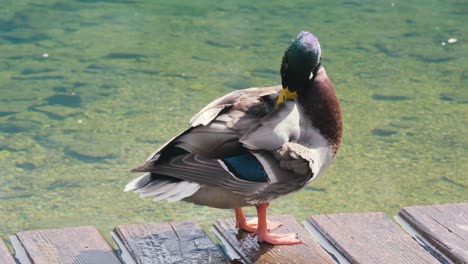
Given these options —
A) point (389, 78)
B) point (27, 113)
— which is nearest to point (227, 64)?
point (389, 78)

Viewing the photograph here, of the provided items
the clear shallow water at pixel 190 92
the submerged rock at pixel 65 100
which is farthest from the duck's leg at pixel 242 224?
the submerged rock at pixel 65 100

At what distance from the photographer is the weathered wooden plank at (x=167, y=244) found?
9.25 ft

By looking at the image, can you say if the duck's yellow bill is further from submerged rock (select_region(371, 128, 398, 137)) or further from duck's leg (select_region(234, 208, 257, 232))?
submerged rock (select_region(371, 128, 398, 137))

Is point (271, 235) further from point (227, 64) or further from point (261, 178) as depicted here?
point (227, 64)

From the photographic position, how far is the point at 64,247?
2.87 metres

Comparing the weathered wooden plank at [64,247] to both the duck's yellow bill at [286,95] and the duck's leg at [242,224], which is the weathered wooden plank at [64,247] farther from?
the duck's yellow bill at [286,95]

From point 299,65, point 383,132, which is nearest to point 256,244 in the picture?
point 299,65

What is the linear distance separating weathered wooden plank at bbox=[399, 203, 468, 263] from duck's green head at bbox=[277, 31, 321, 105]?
24.6 inches

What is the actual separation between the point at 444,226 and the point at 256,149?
0.76 metres

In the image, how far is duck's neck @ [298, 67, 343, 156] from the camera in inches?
116

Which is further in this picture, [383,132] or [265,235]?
[383,132]

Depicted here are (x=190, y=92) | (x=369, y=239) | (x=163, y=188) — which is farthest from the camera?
(x=190, y=92)

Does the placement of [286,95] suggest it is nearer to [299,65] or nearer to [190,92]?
[299,65]

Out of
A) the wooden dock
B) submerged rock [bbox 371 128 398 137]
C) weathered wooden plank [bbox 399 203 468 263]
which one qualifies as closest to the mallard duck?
the wooden dock
